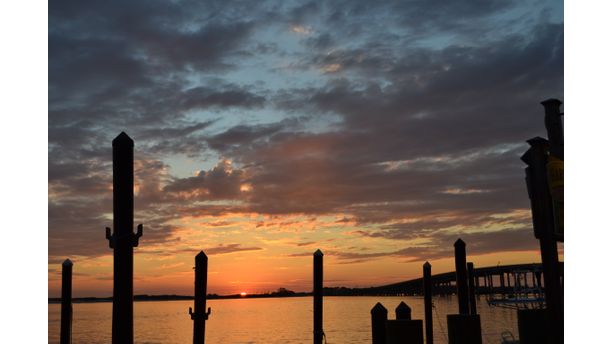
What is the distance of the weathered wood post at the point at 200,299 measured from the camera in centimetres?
1249

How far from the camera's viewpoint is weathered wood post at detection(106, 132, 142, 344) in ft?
26.3

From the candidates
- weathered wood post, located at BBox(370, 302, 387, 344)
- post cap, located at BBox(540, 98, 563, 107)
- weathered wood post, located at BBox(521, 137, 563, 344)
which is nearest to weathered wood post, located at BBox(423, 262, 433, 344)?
weathered wood post, located at BBox(370, 302, 387, 344)

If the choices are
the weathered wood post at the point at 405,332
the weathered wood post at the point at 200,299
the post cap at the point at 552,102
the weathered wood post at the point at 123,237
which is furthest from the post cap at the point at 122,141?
the weathered wood post at the point at 200,299

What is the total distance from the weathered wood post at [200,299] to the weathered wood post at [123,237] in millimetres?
4236

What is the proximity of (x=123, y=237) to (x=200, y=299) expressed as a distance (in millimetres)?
4848

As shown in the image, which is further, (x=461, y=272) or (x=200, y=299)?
(x=461, y=272)

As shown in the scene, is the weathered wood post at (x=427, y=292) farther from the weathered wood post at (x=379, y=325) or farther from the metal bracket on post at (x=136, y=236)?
the metal bracket on post at (x=136, y=236)

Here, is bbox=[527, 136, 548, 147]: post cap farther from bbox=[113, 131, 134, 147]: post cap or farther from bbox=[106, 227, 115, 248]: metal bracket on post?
bbox=[106, 227, 115, 248]: metal bracket on post

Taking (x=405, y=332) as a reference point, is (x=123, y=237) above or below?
above

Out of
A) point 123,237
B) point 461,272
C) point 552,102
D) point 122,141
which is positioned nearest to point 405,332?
point 552,102

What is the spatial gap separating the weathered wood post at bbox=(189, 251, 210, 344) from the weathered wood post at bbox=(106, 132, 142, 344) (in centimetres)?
424

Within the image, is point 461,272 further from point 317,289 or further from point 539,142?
point 539,142

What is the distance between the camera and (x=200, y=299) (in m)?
12.6
